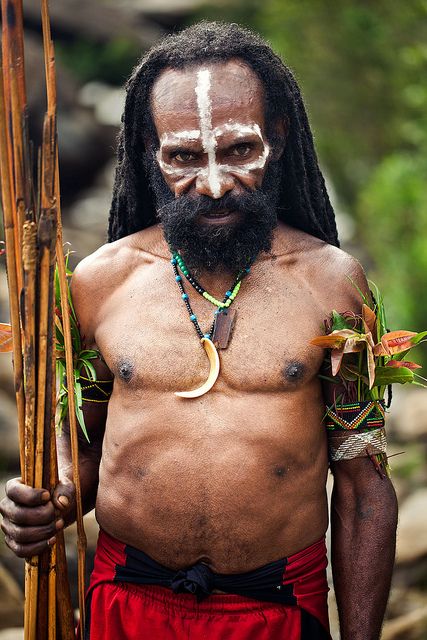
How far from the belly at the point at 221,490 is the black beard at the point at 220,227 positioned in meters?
0.51

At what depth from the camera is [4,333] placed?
10.7 feet

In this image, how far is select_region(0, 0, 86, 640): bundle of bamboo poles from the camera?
267 centimetres

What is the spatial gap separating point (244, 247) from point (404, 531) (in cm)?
363

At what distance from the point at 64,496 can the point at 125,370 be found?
1.54 feet

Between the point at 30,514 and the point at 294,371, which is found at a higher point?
the point at 294,371

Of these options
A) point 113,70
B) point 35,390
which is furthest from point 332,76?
point 35,390

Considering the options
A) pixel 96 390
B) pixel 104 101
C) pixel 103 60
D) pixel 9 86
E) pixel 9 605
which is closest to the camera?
pixel 9 86

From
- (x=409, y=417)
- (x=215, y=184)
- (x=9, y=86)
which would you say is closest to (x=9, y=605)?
(x=215, y=184)

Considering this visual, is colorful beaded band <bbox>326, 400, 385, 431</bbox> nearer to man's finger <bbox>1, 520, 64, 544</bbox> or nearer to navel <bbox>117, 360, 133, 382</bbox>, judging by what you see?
navel <bbox>117, 360, 133, 382</bbox>

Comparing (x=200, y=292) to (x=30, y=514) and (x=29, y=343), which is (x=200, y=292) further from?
(x=30, y=514)

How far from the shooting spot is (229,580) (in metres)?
3.09

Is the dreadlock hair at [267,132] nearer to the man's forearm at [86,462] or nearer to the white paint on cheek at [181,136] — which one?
the white paint on cheek at [181,136]

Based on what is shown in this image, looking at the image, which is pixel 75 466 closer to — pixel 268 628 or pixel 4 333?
pixel 4 333

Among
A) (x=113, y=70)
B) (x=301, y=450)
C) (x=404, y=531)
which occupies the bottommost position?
(x=404, y=531)
